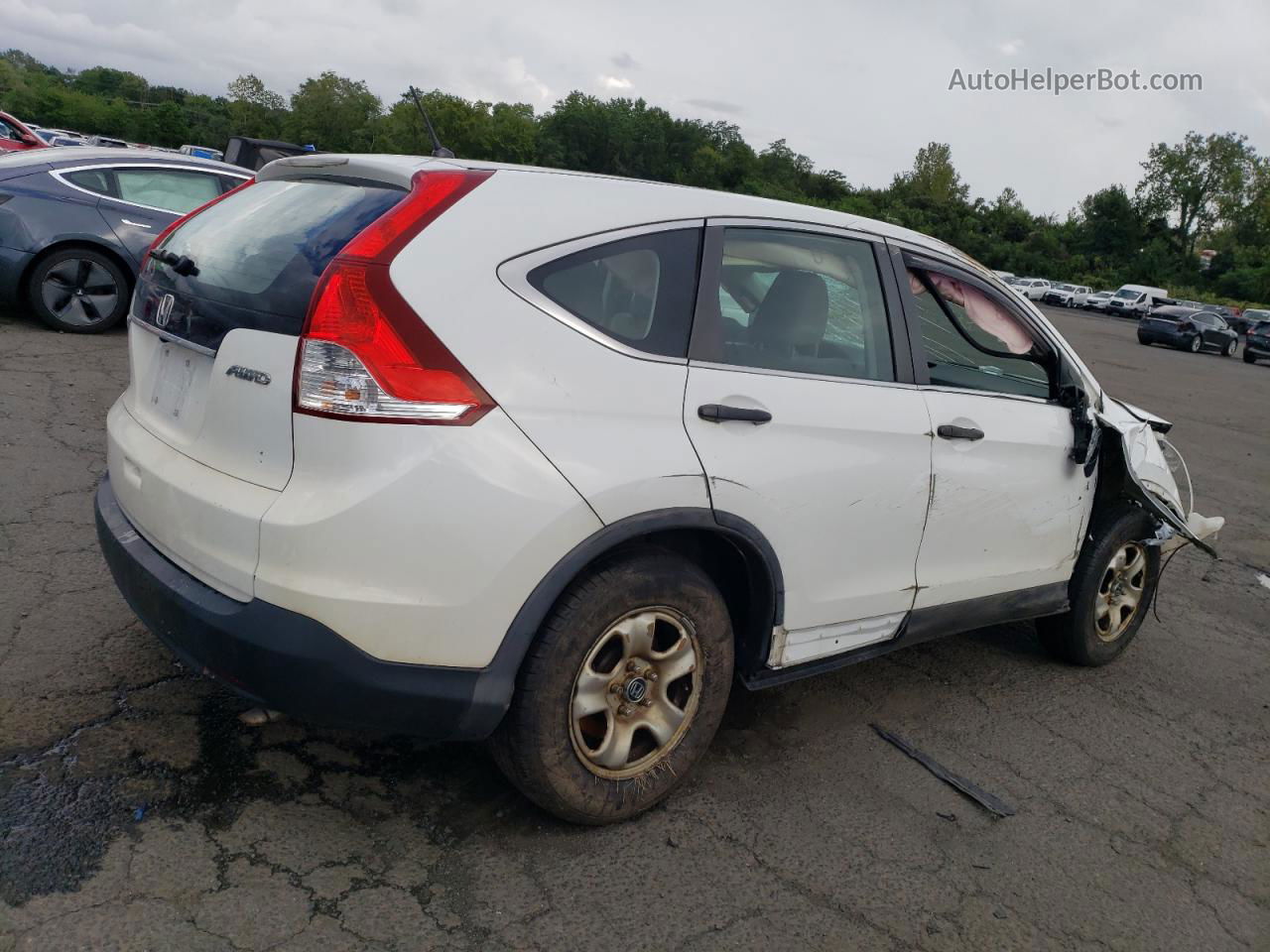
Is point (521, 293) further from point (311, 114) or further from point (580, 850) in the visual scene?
point (311, 114)

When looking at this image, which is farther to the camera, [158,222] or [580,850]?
[158,222]

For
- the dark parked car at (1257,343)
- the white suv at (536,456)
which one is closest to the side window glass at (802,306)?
the white suv at (536,456)

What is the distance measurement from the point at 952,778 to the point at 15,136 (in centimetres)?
2067

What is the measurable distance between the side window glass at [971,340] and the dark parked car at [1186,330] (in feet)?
102

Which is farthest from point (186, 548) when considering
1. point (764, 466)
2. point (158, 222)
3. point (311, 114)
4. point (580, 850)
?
point (311, 114)

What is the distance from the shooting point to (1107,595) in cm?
454

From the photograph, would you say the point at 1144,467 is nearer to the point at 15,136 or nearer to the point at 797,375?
the point at 797,375

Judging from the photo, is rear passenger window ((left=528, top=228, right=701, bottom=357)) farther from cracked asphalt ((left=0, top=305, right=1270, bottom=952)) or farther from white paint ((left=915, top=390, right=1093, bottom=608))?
cracked asphalt ((left=0, top=305, right=1270, bottom=952))

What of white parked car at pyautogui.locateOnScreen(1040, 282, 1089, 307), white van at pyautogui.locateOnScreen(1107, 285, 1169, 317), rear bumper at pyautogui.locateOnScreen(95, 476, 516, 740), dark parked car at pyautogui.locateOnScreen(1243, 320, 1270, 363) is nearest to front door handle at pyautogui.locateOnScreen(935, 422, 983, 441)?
rear bumper at pyautogui.locateOnScreen(95, 476, 516, 740)

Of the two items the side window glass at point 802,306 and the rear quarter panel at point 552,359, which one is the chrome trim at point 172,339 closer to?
the rear quarter panel at point 552,359

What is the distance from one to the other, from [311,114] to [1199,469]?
11558 centimetres

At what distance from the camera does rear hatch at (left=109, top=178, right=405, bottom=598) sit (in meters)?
2.48

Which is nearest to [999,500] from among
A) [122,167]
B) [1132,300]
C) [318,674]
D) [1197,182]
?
[318,674]

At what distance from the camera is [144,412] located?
2.97 meters
